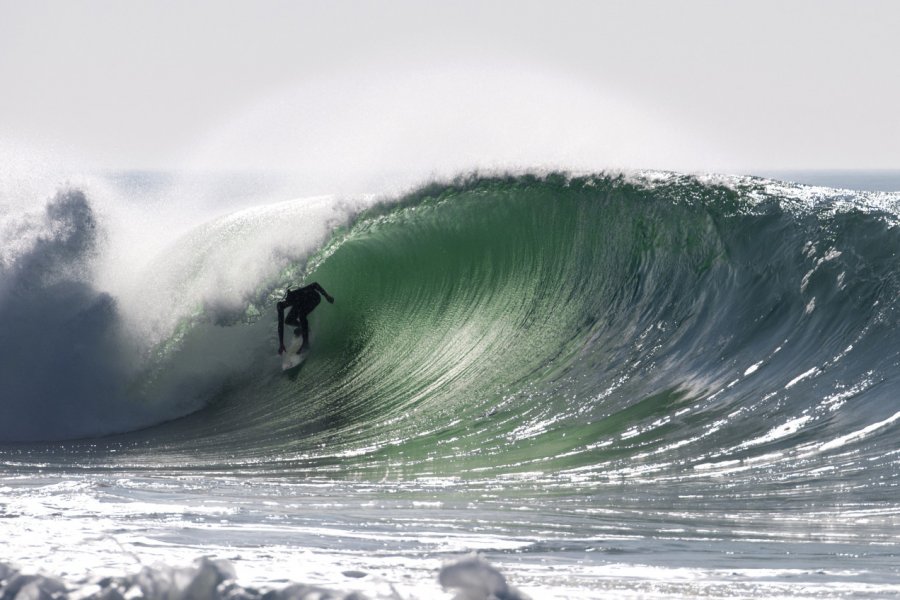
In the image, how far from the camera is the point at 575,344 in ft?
29.3

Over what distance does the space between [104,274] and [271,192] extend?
417 centimetres

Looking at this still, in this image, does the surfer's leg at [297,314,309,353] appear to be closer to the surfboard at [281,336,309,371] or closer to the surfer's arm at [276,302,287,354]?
the surfboard at [281,336,309,371]

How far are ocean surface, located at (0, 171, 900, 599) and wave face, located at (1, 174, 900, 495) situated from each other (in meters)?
0.03

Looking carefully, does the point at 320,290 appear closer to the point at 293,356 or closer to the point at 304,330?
the point at 304,330

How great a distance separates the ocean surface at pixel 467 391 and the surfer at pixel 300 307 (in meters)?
0.22

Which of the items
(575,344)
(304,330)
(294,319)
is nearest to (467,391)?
(575,344)

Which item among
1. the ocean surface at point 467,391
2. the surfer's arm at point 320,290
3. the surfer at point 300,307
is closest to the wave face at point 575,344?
the ocean surface at point 467,391

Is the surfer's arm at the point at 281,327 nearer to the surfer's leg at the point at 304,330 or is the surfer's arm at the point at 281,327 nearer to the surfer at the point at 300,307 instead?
the surfer at the point at 300,307

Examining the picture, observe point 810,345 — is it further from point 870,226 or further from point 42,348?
point 42,348

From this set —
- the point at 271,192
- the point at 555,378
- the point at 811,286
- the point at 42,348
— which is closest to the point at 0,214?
the point at 42,348

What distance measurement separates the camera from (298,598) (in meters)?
2.98

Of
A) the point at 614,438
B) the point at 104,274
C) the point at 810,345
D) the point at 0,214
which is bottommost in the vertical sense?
the point at 614,438

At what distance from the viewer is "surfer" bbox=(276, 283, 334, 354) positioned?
9.98 meters

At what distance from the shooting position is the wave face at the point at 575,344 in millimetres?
6772
